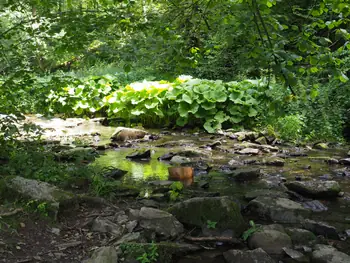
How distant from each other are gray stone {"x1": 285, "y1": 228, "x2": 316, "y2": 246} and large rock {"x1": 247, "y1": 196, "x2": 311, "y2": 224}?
0.37 meters

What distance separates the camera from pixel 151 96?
1017 cm

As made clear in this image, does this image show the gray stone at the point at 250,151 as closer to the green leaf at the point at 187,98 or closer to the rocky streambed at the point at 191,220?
the rocky streambed at the point at 191,220

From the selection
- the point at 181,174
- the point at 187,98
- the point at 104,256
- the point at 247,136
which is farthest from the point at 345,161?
the point at 104,256

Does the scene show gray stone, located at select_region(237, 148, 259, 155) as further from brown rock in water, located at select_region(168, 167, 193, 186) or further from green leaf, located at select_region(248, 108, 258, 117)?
green leaf, located at select_region(248, 108, 258, 117)

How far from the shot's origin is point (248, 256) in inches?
110

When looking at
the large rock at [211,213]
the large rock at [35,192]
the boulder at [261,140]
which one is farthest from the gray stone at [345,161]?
the large rock at [35,192]

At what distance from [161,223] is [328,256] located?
4.30 ft

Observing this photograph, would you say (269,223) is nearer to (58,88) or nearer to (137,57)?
(137,57)

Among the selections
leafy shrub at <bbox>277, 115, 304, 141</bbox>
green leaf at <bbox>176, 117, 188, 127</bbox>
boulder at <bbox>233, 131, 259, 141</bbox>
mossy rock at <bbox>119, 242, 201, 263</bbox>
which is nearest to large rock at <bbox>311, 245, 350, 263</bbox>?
mossy rock at <bbox>119, 242, 201, 263</bbox>

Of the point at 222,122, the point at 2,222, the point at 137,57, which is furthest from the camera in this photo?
the point at 222,122

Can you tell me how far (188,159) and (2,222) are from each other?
4.10 metres

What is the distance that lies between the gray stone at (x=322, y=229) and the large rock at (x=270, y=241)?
0.40 meters

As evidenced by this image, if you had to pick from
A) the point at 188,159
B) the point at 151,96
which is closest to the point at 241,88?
the point at 151,96

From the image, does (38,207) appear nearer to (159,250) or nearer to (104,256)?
(104,256)
